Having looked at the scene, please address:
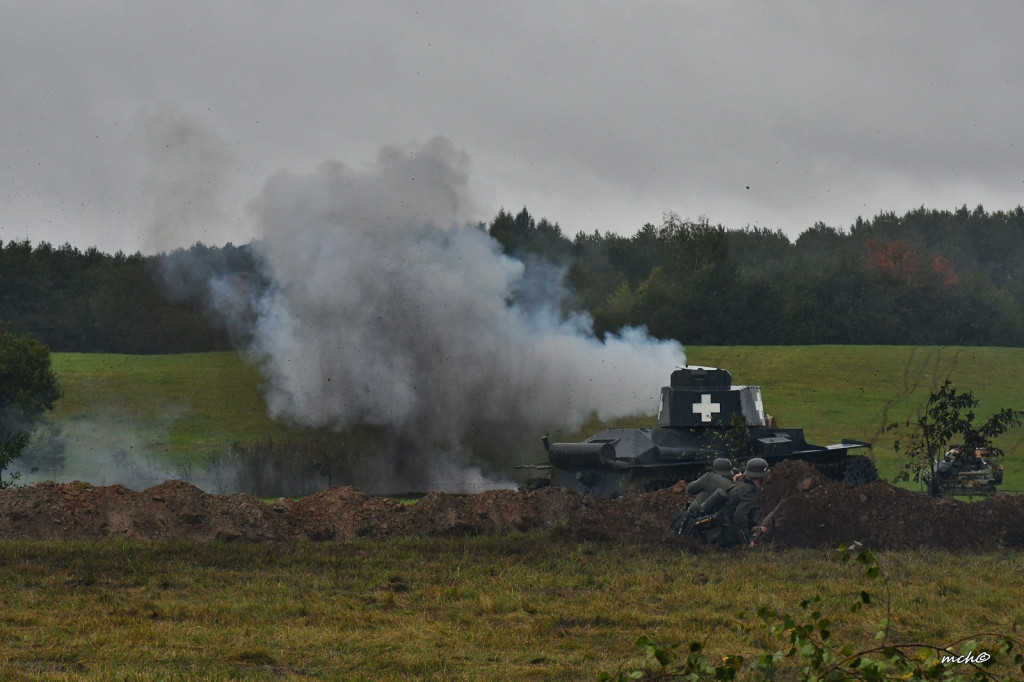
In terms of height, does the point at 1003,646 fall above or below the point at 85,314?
below

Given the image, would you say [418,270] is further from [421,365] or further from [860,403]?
[860,403]

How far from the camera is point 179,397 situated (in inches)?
1834

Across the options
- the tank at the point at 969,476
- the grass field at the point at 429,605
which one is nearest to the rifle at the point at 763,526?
the grass field at the point at 429,605

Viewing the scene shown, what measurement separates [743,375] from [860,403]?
576 centimetres

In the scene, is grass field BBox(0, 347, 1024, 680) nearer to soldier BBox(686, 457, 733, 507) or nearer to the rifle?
the rifle

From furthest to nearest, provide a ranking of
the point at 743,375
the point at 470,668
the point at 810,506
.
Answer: the point at 743,375 < the point at 810,506 < the point at 470,668

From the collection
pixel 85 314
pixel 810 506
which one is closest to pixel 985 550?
pixel 810 506

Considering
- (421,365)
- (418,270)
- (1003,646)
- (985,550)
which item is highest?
(418,270)

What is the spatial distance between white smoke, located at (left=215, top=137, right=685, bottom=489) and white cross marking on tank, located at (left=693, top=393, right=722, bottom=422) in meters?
8.97

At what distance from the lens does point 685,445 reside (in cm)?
2445

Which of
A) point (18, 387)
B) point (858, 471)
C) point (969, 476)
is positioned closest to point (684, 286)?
point (969, 476)

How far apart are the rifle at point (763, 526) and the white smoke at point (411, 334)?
14598 mm

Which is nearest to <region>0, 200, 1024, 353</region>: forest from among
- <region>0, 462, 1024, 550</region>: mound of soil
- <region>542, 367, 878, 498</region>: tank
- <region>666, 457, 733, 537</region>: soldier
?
<region>542, 367, 878, 498</region>: tank

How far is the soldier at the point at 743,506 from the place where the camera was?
17.4 m
